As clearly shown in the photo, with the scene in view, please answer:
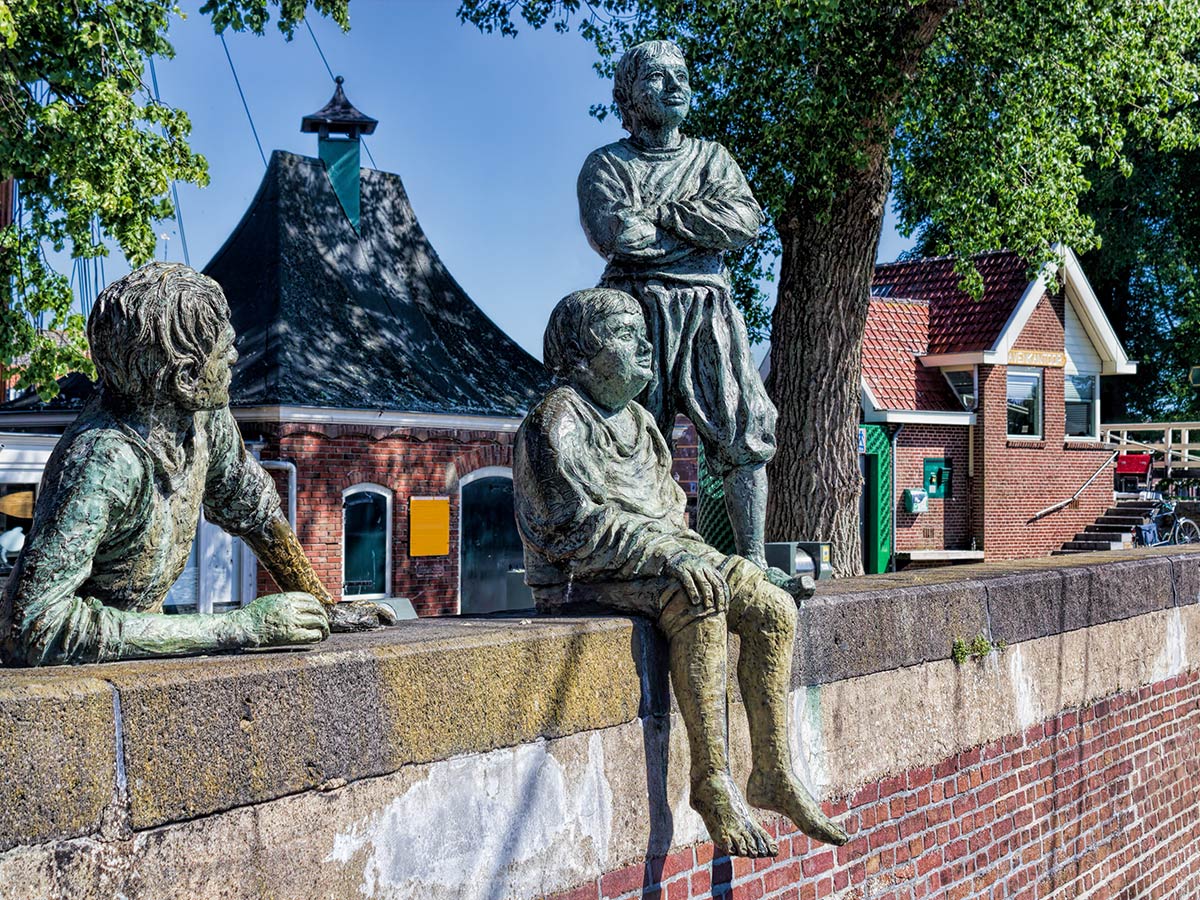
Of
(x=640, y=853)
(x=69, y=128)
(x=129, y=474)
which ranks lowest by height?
(x=640, y=853)

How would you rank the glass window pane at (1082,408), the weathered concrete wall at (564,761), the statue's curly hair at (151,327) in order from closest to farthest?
the weathered concrete wall at (564,761), the statue's curly hair at (151,327), the glass window pane at (1082,408)

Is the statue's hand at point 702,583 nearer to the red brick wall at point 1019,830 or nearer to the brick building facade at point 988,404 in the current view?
the red brick wall at point 1019,830

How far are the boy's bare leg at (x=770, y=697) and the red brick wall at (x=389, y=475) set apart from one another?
13820 millimetres

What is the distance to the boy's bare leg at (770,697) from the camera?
13.0ft

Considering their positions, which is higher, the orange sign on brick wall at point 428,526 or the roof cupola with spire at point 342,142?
the roof cupola with spire at point 342,142

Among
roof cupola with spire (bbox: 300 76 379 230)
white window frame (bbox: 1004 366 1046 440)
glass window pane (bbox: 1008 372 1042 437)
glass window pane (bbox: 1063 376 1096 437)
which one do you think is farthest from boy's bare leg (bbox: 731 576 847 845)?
glass window pane (bbox: 1063 376 1096 437)

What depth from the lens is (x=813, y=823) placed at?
391cm

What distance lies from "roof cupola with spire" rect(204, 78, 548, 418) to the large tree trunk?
7.99m

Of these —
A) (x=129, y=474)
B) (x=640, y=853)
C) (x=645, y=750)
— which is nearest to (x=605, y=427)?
(x=645, y=750)

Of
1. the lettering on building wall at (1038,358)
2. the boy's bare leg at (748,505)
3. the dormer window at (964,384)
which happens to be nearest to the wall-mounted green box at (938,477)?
the dormer window at (964,384)

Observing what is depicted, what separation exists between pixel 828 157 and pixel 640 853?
872cm

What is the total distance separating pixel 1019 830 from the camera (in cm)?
611

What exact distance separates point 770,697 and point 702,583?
0.45 m

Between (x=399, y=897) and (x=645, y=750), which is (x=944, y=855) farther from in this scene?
(x=399, y=897)
